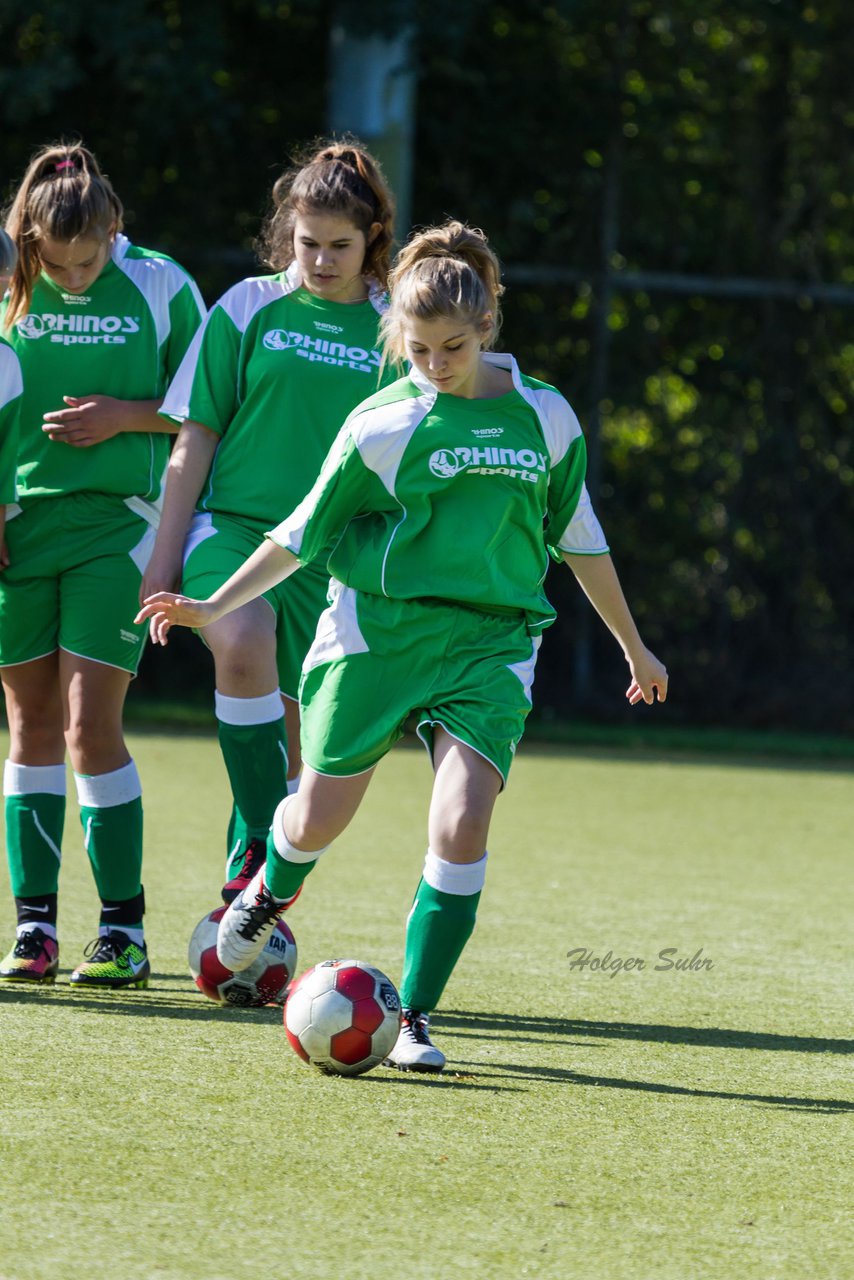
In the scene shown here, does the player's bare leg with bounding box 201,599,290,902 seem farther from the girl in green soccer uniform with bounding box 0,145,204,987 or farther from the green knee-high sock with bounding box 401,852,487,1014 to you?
the green knee-high sock with bounding box 401,852,487,1014

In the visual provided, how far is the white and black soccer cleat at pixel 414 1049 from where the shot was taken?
3.54 metres

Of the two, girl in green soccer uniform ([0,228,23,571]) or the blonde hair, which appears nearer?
the blonde hair

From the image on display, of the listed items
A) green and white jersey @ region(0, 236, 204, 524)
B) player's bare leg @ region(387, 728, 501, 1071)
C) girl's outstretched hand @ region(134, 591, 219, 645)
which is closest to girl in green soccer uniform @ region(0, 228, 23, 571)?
green and white jersey @ region(0, 236, 204, 524)

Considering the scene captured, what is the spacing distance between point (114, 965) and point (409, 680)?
1178 millimetres

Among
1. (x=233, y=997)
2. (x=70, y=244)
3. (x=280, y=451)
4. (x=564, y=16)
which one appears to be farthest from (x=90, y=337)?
(x=564, y=16)

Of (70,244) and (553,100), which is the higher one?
(553,100)

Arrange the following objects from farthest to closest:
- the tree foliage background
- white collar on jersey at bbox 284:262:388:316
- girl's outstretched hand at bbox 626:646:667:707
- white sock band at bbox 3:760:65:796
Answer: the tree foliage background → white sock band at bbox 3:760:65:796 → white collar on jersey at bbox 284:262:388:316 → girl's outstretched hand at bbox 626:646:667:707

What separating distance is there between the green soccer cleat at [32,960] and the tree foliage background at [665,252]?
7.20 meters

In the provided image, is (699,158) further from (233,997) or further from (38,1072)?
(38,1072)

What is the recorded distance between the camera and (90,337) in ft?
14.2

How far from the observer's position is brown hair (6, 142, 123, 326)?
4.15 metres

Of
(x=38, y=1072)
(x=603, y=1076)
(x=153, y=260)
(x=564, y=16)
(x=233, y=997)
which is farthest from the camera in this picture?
(x=564, y=16)

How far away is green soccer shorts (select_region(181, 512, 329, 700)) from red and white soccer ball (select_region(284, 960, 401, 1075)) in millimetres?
1021

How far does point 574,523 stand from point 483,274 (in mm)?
566
